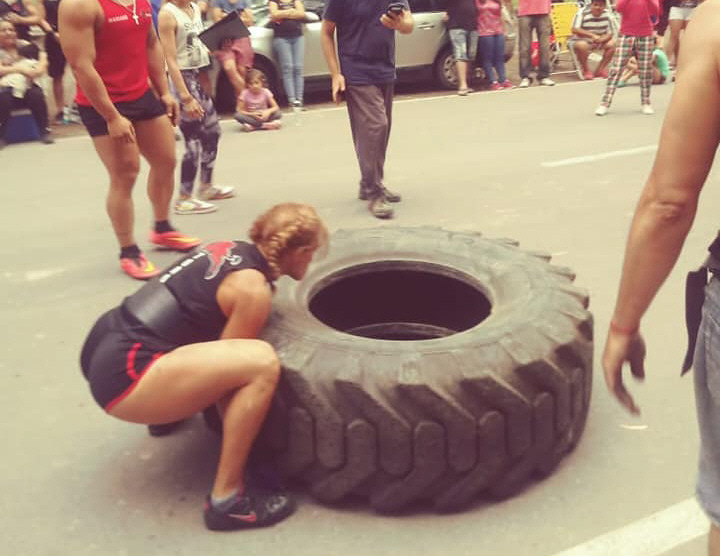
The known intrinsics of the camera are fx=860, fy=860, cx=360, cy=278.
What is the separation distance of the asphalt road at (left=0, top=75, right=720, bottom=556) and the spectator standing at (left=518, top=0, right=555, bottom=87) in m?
3.66

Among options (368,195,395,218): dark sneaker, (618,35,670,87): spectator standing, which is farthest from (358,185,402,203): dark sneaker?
(618,35,670,87): spectator standing

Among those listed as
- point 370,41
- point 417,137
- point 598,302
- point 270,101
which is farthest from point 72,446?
point 270,101

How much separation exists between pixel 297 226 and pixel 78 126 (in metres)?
7.85

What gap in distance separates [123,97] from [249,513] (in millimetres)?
2746

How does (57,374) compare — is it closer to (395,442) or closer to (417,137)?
(395,442)

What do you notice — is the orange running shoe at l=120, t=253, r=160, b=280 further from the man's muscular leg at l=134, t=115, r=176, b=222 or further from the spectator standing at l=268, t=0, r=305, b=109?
the spectator standing at l=268, t=0, r=305, b=109

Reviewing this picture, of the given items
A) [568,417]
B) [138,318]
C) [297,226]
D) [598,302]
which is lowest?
[598,302]

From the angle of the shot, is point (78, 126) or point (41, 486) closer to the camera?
point (41, 486)

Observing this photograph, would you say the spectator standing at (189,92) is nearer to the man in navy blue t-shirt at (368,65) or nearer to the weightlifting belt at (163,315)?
the man in navy blue t-shirt at (368,65)

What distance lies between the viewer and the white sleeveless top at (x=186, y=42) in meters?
5.93

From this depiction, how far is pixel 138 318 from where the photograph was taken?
2.75 metres

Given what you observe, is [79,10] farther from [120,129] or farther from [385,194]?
[385,194]

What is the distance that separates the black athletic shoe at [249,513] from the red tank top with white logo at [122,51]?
2673 mm

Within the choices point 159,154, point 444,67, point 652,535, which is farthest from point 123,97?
point 444,67
